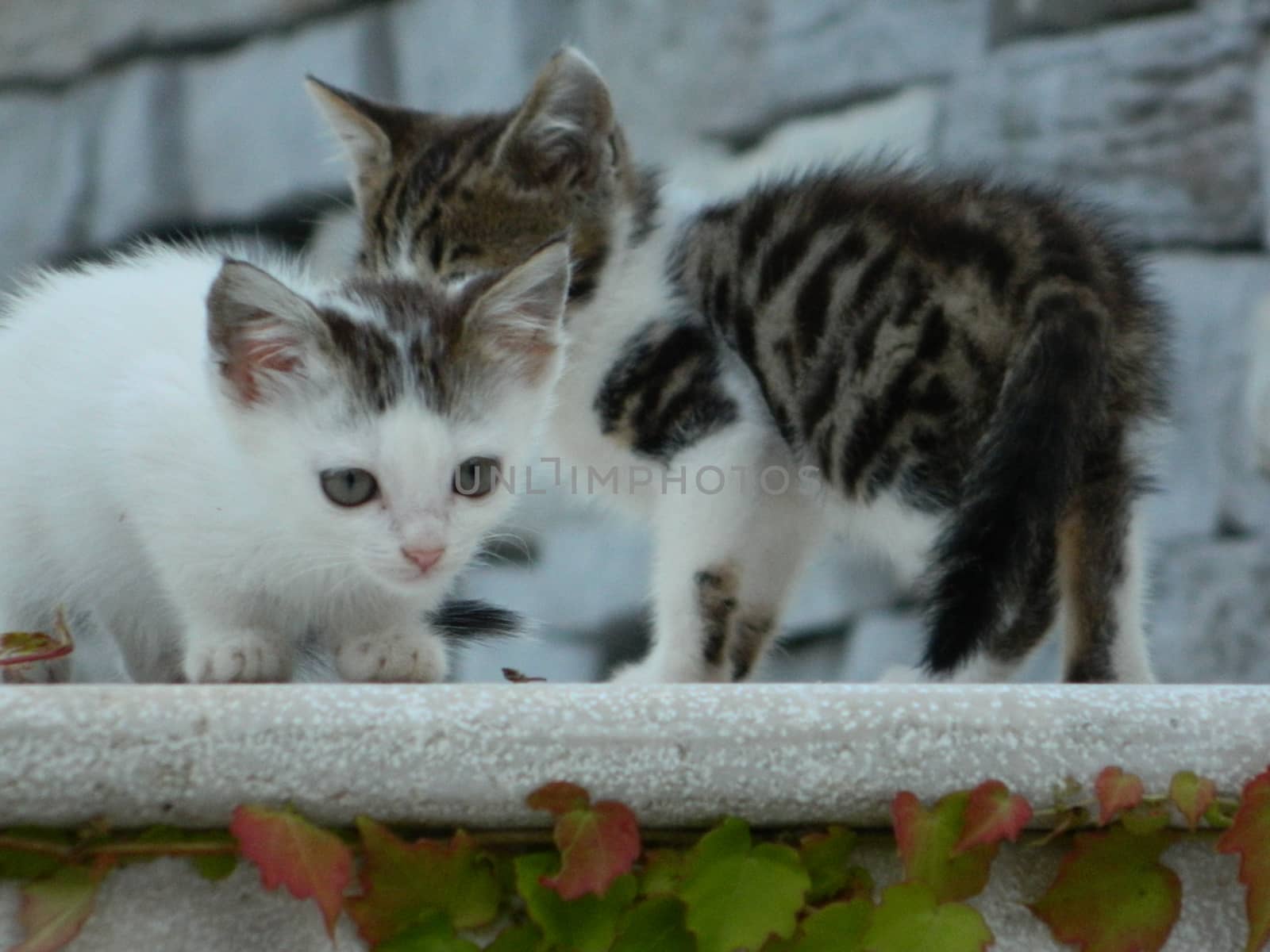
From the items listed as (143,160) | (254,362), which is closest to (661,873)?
(254,362)

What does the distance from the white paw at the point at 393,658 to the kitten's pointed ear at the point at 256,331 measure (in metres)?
0.19

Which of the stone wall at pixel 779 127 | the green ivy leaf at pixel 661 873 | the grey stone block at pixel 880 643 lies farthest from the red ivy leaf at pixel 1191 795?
the grey stone block at pixel 880 643

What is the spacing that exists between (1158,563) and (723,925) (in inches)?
72.7

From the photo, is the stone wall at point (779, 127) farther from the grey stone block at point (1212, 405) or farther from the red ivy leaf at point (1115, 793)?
the red ivy leaf at point (1115, 793)

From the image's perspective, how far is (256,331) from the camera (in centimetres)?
103

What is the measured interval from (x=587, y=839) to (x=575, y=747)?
0.05m

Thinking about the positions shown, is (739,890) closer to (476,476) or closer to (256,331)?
(476,476)

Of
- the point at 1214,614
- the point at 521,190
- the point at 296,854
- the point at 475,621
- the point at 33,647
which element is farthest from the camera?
the point at 1214,614

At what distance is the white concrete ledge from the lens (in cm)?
75

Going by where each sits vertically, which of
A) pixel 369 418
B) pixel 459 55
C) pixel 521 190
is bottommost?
pixel 369 418

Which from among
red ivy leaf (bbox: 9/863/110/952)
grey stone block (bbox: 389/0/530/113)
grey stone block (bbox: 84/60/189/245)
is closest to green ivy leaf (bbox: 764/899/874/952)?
red ivy leaf (bbox: 9/863/110/952)

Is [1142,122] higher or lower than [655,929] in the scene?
higher

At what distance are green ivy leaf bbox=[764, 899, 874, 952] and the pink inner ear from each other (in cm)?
53

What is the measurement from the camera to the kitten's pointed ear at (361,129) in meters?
1.55
